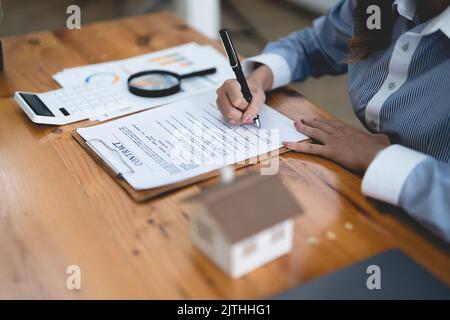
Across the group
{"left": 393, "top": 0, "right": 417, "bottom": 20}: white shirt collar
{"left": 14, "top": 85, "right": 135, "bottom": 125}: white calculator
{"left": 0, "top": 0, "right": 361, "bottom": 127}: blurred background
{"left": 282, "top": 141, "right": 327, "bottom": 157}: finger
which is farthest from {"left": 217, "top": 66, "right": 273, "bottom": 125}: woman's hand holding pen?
{"left": 0, "top": 0, "right": 361, "bottom": 127}: blurred background

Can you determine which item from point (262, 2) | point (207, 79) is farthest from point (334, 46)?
point (262, 2)

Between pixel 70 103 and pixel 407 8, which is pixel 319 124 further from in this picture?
pixel 70 103

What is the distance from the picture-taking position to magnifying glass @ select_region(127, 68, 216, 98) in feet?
4.08

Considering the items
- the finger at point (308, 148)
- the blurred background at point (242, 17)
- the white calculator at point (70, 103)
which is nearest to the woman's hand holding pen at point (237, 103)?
the finger at point (308, 148)

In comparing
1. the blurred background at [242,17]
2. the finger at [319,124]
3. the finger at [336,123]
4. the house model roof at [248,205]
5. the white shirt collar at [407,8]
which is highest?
the white shirt collar at [407,8]

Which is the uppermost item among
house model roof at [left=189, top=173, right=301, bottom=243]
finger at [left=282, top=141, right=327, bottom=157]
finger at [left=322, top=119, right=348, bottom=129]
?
house model roof at [left=189, top=173, right=301, bottom=243]

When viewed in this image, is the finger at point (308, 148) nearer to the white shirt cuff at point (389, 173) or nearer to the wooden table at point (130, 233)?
the wooden table at point (130, 233)

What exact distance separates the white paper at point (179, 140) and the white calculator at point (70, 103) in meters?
0.08

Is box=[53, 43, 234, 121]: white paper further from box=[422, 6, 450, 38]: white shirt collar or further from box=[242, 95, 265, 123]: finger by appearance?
box=[422, 6, 450, 38]: white shirt collar

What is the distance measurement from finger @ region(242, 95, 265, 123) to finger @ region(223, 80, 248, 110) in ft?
0.05

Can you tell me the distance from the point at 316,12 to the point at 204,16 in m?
1.45

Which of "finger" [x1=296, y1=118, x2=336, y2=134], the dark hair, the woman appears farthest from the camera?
the dark hair

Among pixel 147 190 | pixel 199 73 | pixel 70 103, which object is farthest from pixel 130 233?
pixel 199 73

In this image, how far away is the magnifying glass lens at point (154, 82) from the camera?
127 centimetres
